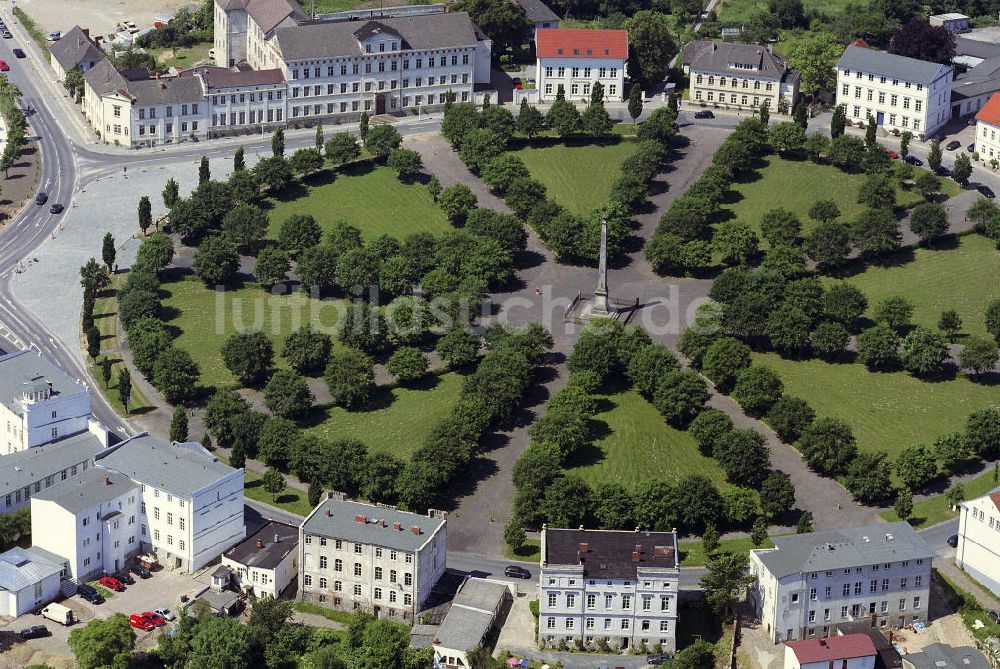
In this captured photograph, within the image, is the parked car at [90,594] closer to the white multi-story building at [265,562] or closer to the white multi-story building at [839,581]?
the white multi-story building at [265,562]

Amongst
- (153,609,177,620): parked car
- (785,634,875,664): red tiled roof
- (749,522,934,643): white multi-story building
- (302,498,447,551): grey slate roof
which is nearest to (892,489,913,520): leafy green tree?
(749,522,934,643): white multi-story building

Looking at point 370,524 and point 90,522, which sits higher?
point 370,524

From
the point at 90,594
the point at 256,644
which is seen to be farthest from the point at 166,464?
the point at 256,644

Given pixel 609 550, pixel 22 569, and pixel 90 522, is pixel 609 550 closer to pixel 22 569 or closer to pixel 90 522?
pixel 90 522

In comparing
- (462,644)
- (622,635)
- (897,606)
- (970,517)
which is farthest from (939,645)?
(462,644)

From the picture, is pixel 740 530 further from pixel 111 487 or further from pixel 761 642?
pixel 111 487

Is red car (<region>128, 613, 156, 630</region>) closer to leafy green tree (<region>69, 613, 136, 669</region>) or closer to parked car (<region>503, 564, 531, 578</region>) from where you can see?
leafy green tree (<region>69, 613, 136, 669</region>)
